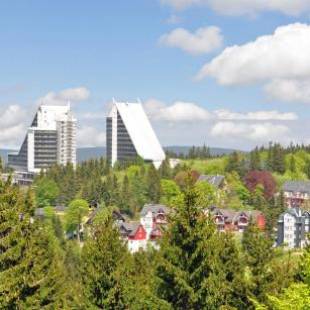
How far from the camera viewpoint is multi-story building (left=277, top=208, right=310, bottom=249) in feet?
362

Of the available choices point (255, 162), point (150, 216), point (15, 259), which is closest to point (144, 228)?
point (150, 216)

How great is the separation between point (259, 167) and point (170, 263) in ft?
437

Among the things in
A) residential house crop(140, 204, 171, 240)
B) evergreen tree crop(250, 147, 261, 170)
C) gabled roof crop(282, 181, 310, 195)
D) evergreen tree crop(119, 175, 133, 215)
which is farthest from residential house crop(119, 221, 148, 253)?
evergreen tree crop(250, 147, 261, 170)

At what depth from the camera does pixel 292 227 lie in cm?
11056

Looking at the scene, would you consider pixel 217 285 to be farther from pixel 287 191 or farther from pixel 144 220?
pixel 287 191

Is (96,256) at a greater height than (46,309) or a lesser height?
greater

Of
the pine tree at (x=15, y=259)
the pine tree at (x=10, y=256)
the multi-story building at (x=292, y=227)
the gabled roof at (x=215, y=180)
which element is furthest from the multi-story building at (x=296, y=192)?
the pine tree at (x=10, y=256)

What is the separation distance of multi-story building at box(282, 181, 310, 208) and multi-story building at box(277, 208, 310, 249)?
27.8 meters

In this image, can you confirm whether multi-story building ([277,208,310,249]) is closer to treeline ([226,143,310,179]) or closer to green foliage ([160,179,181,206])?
green foliage ([160,179,181,206])

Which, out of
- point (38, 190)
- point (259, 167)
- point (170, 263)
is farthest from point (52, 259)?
point (259, 167)

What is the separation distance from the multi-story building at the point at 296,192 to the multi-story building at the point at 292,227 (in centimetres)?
2777

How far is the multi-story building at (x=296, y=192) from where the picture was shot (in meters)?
140

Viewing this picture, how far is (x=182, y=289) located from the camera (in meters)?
23.6

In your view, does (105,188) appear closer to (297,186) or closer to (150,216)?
(150,216)
